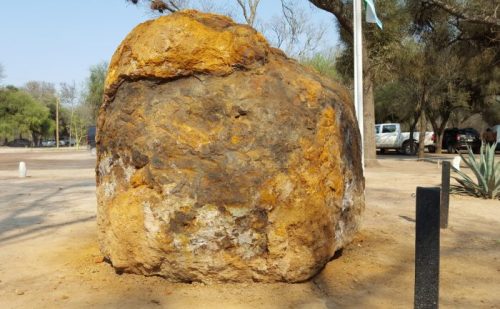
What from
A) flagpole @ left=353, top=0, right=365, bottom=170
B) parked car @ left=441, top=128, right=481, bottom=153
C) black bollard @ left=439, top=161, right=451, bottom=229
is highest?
flagpole @ left=353, top=0, right=365, bottom=170

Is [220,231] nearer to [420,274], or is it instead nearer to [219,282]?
[219,282]

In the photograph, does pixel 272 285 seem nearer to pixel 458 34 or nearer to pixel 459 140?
pixel 458 34

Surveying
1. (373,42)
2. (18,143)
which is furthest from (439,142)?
(18,143)

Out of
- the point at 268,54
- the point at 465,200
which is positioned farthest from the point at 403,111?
the point at 268,54

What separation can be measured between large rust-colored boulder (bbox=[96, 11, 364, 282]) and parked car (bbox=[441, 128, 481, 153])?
1137 inches

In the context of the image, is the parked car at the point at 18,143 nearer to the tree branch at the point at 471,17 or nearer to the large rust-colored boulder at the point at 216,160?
→ the tree branch at the point at 471,17

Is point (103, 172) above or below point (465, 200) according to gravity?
above

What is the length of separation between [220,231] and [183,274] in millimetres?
476

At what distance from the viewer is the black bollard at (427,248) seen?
8.34ft

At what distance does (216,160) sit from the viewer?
3889 mm

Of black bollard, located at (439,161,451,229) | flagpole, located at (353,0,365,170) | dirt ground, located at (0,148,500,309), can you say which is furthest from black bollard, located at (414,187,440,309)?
flagpole, located at (353,0,365,170)

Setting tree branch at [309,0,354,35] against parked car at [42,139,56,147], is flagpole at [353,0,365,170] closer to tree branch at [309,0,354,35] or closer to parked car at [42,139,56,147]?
tree branch at [309,0,354,35]

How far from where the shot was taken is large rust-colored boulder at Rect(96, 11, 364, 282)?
3.84m

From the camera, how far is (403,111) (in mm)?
35438
